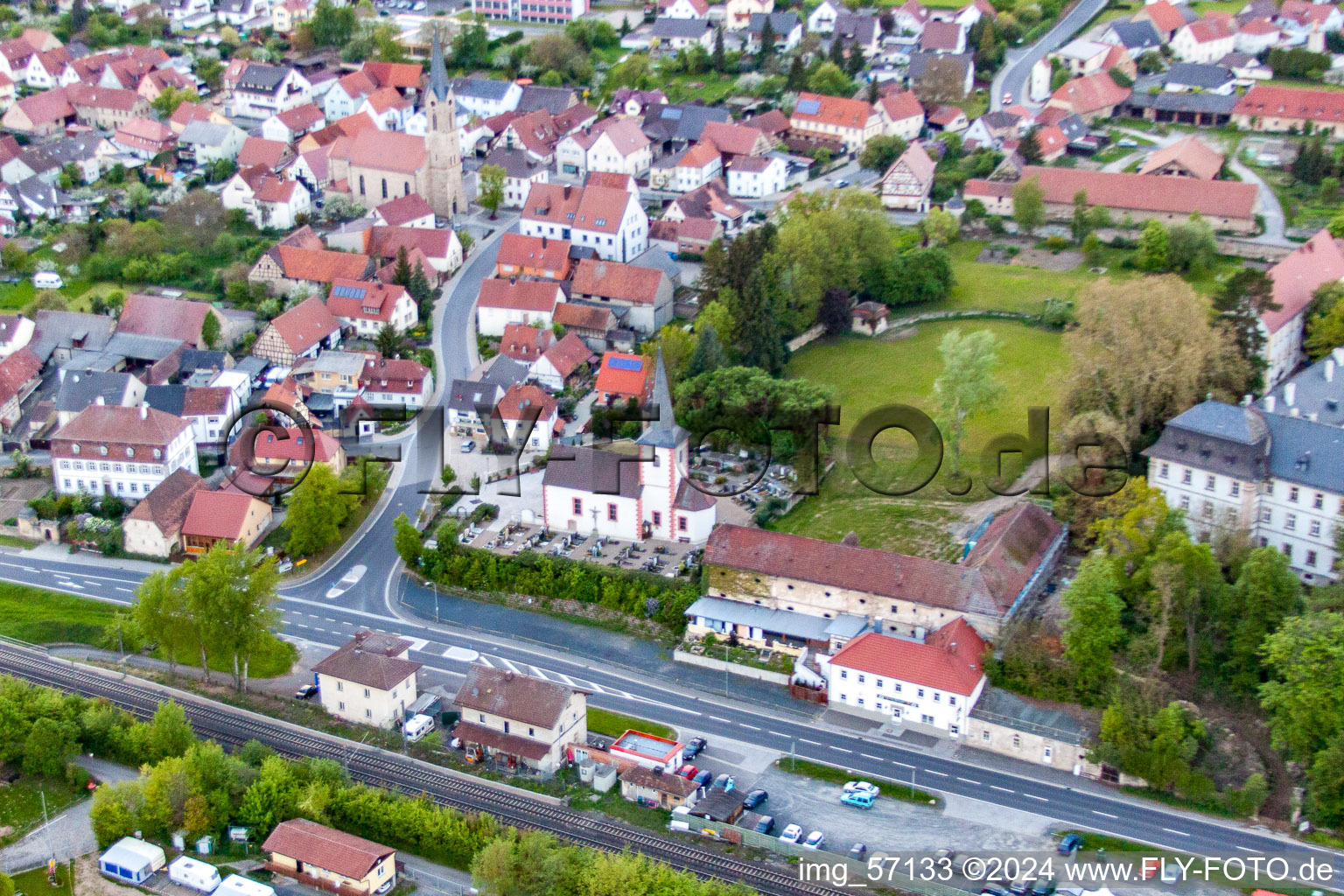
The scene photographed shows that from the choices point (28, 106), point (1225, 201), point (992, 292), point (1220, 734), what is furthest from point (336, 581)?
point (28, 106)

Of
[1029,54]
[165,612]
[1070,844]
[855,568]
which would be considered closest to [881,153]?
[1029,54]

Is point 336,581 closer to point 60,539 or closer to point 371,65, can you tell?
point 60,539

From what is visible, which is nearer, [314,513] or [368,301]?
[314,513]

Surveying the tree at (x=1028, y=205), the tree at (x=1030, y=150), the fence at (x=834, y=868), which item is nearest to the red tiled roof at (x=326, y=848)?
the fence at (x=834, y=868)

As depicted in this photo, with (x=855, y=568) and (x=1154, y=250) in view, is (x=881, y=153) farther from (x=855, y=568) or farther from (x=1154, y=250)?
(x=855, y=568)

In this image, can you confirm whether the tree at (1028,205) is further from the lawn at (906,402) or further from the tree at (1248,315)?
the tree at (1248,315)
